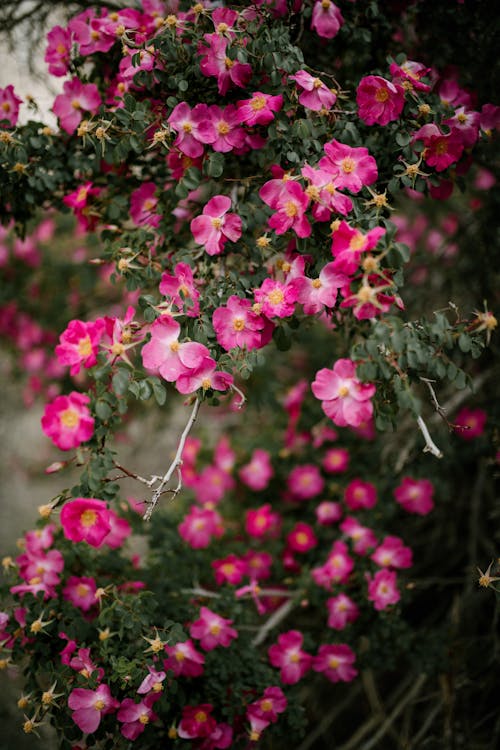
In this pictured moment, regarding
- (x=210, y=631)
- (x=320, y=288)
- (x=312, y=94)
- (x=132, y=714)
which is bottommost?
(x=210, y=631)

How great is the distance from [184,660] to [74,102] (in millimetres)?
1200

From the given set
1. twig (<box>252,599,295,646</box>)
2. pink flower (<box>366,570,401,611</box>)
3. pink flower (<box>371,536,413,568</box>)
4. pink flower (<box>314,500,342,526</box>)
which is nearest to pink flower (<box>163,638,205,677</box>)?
twig (<box>252,599,295,646</box>)

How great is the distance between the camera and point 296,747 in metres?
1.86

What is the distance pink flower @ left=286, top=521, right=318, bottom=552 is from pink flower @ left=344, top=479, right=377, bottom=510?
0.15m

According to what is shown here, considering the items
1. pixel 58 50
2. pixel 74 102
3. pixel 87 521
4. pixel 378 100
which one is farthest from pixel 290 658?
pixel 58 50

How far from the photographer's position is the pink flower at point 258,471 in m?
2.01

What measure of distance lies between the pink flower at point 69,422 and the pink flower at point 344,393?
1.30ft

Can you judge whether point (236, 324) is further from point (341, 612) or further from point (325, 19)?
point (341, 612)

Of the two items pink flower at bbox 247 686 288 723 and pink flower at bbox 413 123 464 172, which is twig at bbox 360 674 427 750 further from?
pink flower at bbox 413 123 464 172

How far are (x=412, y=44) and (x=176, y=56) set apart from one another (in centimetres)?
74

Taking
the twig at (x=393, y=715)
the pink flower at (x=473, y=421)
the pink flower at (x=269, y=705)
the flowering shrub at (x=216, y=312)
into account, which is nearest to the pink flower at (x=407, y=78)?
the flowering shrub at (x=216, y=312)

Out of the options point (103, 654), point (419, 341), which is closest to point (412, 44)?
point (419, 341)

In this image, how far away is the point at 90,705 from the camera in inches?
41.7

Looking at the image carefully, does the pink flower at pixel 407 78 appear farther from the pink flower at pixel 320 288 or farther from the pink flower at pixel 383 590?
the pink flower at pixel 383 590
